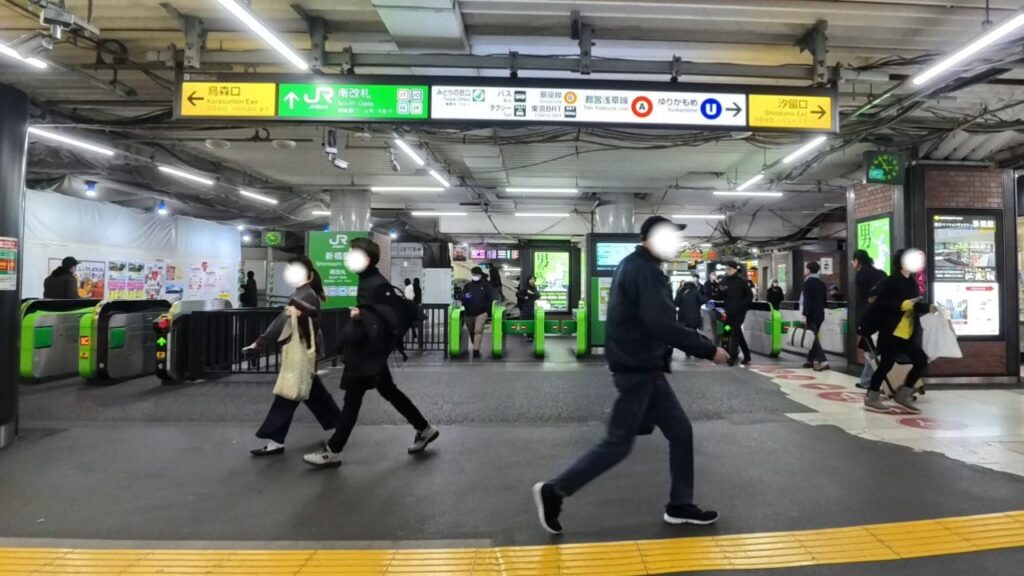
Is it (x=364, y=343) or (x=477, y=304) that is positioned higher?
(x=477, y=304)

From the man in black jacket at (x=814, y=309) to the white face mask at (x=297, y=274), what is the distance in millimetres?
8419

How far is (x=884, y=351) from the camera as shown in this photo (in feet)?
19.0

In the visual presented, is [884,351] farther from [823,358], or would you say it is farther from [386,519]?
[386,519]

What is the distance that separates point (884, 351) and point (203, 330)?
921cm

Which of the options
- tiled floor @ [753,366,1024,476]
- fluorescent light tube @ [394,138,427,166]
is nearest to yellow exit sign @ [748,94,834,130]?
tiled floor @ [753,366,1024,476]

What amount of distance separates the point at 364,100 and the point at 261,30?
1004 millimetres

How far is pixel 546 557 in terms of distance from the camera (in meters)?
2.78

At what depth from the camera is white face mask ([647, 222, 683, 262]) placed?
10.2 ft

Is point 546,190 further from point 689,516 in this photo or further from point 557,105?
point 689,516

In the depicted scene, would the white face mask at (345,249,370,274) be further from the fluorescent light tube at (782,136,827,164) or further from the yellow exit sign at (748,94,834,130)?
the fluorescent light tube at (782,136,827,164)

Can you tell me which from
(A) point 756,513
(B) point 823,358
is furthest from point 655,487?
(B) point 823,358

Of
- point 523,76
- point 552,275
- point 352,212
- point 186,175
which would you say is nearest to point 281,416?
point 523,76

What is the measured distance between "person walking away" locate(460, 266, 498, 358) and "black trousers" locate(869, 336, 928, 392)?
6572mm

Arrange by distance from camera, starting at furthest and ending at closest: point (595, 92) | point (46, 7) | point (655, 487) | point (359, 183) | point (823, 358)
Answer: point (359, 183)
point (823, 358)
point (595, 92)
point (46, 7)
point (655, 487)
